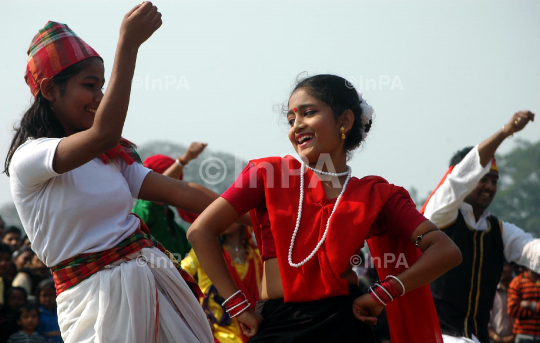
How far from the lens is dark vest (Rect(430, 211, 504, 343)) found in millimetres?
5191

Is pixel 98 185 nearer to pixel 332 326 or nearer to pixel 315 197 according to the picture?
pixel 315 197

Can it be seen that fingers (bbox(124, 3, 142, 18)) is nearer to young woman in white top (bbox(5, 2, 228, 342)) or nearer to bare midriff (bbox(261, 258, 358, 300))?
young woman in white top (bbox(5, 2, 228, 342))

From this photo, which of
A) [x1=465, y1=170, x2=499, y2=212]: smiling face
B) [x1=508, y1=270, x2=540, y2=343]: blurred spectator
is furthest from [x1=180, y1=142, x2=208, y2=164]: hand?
[x1=508, y1=270, x2=540, y2=343]: blurred spectator

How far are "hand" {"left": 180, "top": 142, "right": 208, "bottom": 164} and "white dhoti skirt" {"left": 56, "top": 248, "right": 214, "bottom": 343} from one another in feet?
12.9

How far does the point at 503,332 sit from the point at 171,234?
6.38 m

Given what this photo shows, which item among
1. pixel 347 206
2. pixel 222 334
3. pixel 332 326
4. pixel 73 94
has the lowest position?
pixel 222 334

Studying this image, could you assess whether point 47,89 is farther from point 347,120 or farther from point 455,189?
point 455,189

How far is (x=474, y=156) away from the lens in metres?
5.22

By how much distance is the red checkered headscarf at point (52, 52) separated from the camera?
2.83m

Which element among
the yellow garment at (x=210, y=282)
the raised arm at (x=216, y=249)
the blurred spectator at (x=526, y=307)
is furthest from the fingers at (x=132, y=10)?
the blurred spectator at (x=526, y=307)

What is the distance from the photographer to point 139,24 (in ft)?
7.89

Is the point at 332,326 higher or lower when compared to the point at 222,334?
higher

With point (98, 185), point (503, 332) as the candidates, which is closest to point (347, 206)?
point (98, 185)

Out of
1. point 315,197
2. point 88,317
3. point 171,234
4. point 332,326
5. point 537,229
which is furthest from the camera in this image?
point 537,229
